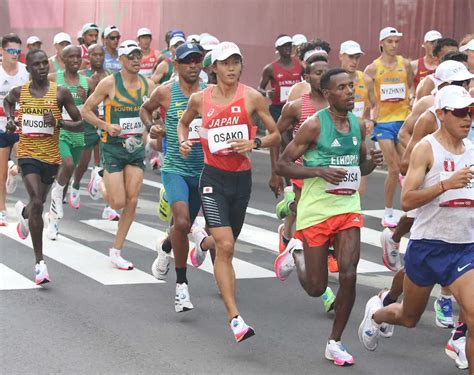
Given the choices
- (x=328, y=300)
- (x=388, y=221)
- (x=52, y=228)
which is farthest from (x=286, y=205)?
(x=388, y=221)

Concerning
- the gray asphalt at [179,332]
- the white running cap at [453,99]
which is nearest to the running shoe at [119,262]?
the gray asphalt at [179,332]

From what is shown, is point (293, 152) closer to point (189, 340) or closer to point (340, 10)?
point (189, 340)

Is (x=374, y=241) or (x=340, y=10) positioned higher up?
(x=340, y=10)

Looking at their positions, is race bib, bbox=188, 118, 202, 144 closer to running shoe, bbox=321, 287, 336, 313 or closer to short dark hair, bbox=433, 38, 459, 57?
running shoe, bbox=321, 287, 336, 313

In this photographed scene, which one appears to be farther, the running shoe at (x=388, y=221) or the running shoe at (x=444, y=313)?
the running shoe at (x=388, y=221)

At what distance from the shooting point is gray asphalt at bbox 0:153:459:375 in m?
8.62

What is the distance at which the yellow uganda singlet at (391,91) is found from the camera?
1561 centimetres

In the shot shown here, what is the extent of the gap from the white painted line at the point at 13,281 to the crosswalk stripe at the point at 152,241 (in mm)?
1416

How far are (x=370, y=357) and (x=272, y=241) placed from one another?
5283 mm

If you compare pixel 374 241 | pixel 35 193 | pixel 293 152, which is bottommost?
pixel 374 241

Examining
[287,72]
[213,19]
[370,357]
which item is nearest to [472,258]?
[370,357]

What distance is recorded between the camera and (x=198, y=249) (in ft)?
37.7

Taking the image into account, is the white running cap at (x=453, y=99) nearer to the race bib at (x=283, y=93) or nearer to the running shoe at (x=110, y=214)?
the running shoe at (x=110, y=214)

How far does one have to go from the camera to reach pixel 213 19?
2762cm
